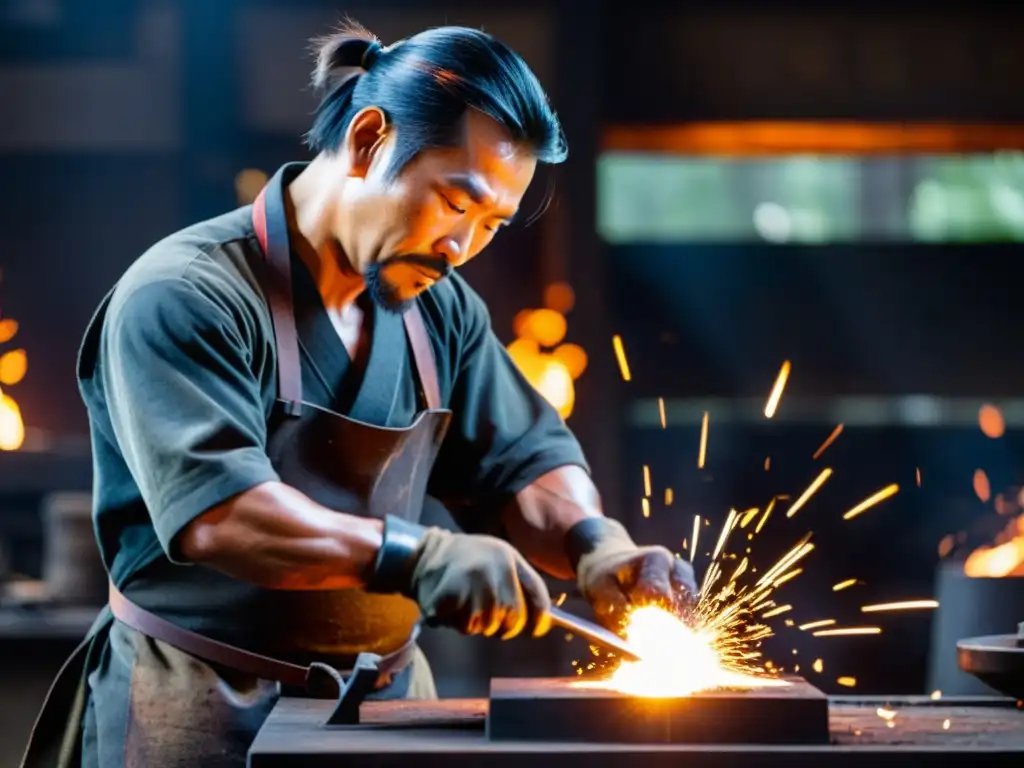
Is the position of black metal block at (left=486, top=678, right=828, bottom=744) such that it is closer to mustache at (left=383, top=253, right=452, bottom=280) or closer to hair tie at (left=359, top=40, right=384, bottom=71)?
mustache at (left=383, top=253, right=452, bottom=280)

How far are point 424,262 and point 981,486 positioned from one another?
180 inches

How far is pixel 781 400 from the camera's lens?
6.50 meters

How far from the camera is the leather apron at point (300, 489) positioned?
2447 mm

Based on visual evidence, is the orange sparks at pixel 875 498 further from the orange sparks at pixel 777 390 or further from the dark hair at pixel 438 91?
the dark hair at pixel 438 91

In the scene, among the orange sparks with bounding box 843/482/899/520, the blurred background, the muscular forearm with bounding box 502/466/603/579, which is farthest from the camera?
the orange sparks with bounding box 843/482/899/520

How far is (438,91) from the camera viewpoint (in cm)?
248

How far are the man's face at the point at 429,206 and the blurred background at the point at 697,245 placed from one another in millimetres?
3557

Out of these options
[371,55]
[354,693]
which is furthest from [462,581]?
[371,55]

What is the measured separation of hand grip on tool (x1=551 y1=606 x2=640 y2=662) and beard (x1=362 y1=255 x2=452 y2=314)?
59cm

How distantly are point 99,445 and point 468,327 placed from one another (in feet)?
2.36

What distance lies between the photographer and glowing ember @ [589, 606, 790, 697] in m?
2.35

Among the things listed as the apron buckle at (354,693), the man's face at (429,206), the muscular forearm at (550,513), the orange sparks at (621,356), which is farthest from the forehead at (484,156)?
the orange sparks at (621,356)

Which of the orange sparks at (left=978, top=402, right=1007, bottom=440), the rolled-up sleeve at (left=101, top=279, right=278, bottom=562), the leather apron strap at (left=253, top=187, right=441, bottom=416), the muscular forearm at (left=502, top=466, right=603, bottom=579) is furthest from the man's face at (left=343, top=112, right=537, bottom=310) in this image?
the orange sparks at (left=978, top=402, right=1007, bottom=440)

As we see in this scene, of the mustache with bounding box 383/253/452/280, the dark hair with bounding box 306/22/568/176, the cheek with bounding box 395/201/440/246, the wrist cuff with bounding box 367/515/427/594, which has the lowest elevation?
the wrist cuff with bounding box 367/515/427/594
